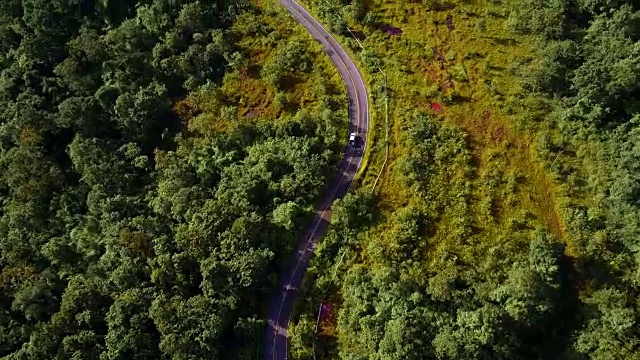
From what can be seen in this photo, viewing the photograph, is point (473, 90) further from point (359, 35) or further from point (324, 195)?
point (324, 195)

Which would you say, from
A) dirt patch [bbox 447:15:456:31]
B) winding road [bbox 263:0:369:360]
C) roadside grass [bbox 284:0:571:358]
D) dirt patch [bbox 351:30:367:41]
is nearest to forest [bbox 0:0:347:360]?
winding road [bbox 263:0:369:360]

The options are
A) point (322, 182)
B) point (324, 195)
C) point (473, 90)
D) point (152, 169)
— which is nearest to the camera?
point (322, 182)

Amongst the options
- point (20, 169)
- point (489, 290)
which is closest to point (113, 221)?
point (20, 169)

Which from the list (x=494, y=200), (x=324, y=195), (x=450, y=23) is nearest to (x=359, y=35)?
(x=450, y=23)

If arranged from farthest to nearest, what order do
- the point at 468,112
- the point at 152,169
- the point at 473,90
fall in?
the point at 152,169, the point at 473,90, the point at 468,112

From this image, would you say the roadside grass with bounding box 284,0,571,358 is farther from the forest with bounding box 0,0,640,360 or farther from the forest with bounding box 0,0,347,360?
the forest with bounding box 0,0,347,360

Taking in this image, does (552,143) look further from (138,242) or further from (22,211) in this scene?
(22,211)
